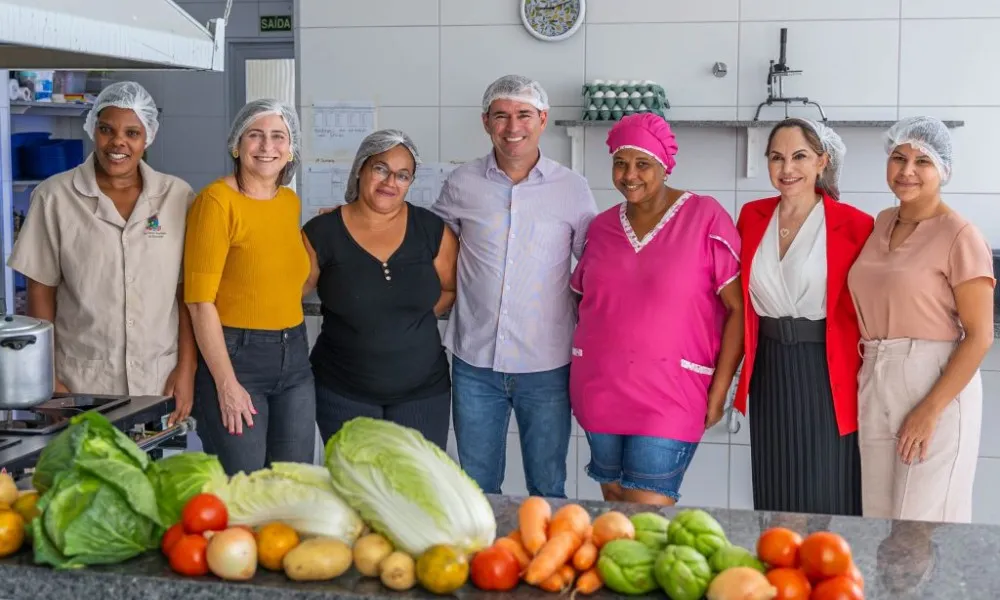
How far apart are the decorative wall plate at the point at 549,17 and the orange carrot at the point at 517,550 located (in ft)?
10.4

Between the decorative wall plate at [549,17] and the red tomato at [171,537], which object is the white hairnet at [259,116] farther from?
the decorative wall plate at [549,17]

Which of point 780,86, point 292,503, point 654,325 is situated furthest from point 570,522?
point 780,86

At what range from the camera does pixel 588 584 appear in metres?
1.32

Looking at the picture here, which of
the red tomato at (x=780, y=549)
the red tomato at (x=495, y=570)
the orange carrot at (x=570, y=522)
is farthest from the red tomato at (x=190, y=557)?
the red tomato at (x=780, y=549)

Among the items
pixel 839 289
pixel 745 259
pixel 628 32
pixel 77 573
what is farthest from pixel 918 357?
pixel 628 32

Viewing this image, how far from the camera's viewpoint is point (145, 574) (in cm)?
138

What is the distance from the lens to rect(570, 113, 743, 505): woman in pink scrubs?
2.54 metres

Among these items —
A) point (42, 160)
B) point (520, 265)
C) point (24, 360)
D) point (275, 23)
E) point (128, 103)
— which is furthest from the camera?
point (275, 23)

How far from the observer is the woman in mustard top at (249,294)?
256 cm

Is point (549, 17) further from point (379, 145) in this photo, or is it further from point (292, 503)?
point (292, 503)

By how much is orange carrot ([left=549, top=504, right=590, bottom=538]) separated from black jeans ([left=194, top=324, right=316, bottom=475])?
4.48 ft

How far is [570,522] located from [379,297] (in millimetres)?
1374

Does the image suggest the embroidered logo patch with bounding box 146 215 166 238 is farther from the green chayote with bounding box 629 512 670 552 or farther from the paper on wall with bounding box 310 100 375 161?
the paper on wall with bounding box 310 100 375 161

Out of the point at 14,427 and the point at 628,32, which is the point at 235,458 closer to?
the point at 14,427
